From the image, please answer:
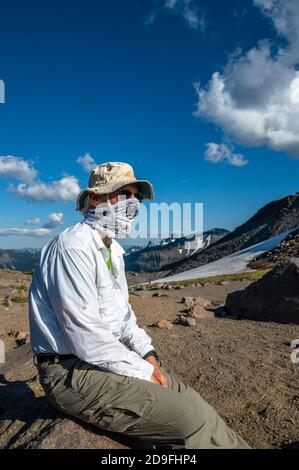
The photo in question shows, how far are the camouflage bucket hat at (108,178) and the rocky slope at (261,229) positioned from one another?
250ft

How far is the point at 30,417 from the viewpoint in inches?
187

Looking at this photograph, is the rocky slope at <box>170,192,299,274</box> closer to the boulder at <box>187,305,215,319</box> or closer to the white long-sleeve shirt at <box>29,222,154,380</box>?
the boulder at <box>187,305,215,319</box>

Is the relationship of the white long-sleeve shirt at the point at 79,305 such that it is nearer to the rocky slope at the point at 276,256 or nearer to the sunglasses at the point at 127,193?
the sunglasses at the point at 127,193

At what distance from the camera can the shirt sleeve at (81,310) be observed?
3832 mm

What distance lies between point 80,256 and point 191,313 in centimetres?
1058

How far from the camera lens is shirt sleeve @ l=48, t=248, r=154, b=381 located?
12.6 feet

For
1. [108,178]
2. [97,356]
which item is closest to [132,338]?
[97,356]

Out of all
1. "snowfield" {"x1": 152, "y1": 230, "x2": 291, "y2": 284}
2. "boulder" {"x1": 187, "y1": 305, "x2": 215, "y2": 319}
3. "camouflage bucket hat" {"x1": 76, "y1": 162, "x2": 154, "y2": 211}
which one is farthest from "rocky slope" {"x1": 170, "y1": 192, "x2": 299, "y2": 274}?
"camouflage bucket hat" {"x1": 76, "y1": 162, "x2": 154, "y2": 211}

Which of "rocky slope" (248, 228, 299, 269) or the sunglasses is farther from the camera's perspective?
"rocky slope" (248, 228, 299, 269)

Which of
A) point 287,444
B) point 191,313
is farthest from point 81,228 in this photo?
point 191,313

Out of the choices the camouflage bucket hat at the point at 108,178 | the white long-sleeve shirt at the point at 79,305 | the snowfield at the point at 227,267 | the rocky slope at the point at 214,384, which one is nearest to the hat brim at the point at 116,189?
the camouflage bucket hat at the point at 108,178

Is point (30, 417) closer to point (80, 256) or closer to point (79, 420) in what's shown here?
point (79, 420)

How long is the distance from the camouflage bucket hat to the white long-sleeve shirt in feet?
1.20
